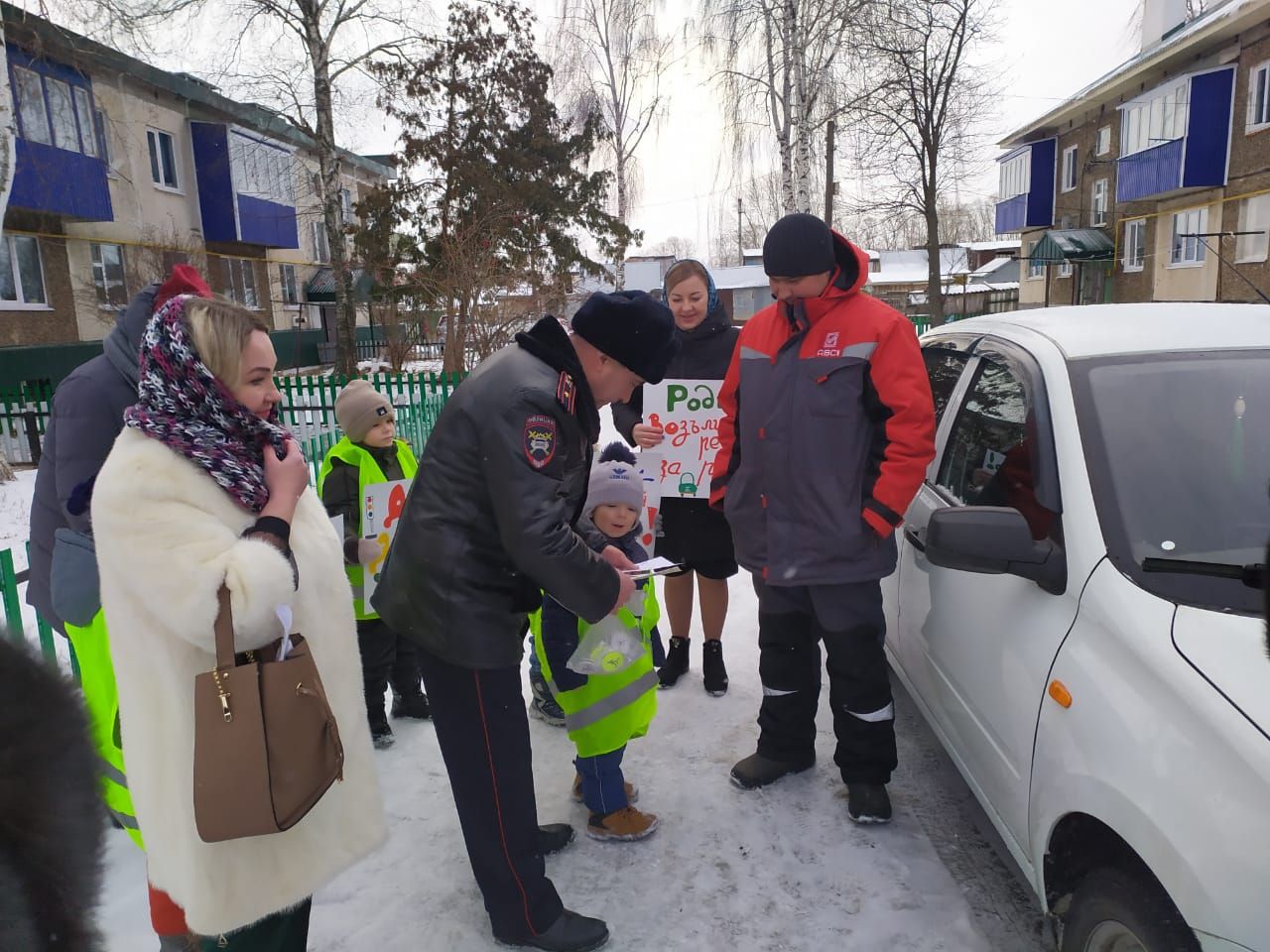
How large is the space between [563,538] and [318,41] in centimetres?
1924

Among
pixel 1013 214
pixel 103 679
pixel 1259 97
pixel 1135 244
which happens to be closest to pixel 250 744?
pixel 103 679

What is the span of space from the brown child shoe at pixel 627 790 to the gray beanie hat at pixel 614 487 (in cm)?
106

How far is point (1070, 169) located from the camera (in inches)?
1240

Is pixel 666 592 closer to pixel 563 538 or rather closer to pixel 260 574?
pixel 563 538

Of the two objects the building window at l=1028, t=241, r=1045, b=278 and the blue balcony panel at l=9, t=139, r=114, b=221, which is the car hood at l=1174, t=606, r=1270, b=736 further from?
the building window at l=1028, t=241, r=1045, b=278

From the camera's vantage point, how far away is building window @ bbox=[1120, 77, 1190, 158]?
2284cm

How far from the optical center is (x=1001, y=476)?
2629 mm

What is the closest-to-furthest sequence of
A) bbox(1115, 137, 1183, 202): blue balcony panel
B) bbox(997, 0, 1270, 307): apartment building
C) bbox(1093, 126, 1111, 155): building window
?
bbox(997, 0, 1270, 307): apartment building, bbox(1115, 137, 1183, 202): blue balcony panel, bbox(1093, 126, 1111, 155): building window

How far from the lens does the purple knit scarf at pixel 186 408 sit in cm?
181

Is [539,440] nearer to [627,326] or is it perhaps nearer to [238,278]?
[627,326]

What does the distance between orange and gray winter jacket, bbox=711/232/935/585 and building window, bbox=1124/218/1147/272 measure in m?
29.2

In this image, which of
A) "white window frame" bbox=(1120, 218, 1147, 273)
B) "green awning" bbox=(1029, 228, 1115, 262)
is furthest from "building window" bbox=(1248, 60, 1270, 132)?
"green awning" bbox=(1029, 228, 1115, 262)

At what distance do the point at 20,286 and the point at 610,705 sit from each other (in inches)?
822

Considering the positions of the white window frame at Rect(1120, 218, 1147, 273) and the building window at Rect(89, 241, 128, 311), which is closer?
the building window at Rect(89, 241, 128, 311)
